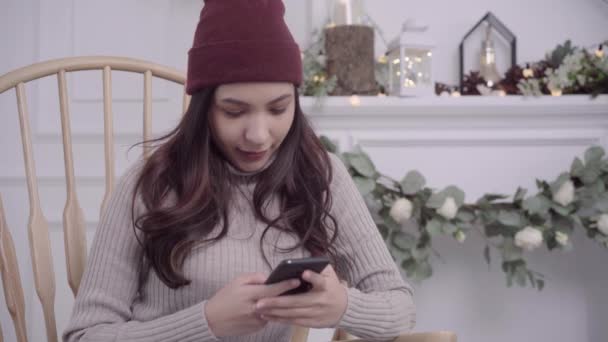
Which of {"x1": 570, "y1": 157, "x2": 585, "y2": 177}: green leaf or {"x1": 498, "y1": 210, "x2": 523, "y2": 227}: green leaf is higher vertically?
{"x1": 570, "y1": 157, "x2": 585, "y2": 177}: green leaf

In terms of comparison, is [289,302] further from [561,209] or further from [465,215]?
[561,209]

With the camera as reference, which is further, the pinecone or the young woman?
the pinecone

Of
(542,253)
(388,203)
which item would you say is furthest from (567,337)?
(388,203)

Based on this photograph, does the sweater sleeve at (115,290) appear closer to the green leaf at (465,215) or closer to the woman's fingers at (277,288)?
the woman's fingers at (277,288)

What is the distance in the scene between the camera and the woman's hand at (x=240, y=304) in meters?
0.76

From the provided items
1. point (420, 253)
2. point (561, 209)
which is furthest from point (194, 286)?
point (561, 209)

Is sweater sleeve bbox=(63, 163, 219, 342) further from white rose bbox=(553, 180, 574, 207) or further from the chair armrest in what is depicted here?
white rose bbox=(553, 180, 574, 207)

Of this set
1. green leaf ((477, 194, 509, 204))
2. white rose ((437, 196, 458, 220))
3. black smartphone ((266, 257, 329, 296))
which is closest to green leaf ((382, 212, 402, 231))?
white rose ((437, 196, 458, 220))

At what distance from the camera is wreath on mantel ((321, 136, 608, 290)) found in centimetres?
151

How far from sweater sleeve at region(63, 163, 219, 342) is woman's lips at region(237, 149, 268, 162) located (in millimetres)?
198

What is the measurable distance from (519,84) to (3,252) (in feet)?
4.13

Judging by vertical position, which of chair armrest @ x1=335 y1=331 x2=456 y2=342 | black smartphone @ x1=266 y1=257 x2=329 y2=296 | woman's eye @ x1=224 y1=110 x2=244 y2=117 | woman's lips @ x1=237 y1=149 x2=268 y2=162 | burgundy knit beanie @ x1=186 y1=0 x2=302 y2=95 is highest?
burgundy knit beanie @ x1=186 y1=0 x2=302 y2=95

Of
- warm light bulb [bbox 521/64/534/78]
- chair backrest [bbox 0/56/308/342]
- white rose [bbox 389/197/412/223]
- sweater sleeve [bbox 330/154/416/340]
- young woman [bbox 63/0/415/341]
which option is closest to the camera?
young woman [bbox 63/0/415/341]

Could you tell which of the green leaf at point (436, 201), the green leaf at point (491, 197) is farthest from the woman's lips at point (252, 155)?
the green leaf at point (491, 197)
